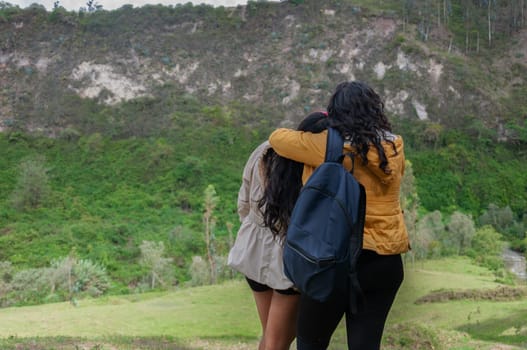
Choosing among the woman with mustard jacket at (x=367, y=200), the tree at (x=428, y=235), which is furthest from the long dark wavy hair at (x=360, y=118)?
the tree at (x=428, y=235)

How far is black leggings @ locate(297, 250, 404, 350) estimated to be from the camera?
2053 millimetres

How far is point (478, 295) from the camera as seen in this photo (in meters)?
11.4

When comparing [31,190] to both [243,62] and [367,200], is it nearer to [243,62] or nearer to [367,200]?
[243,62]

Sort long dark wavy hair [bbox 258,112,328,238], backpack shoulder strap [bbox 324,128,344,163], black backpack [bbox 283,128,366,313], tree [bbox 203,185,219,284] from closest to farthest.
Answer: black backpack [bbox 283,128,366,313], backpack shoulder strap [bbox 324,128,344,163], long dark wavy hair [bbox 258,112,328,238], tree [bbox 203,185,219,284]

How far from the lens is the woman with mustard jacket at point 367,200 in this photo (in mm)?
2051

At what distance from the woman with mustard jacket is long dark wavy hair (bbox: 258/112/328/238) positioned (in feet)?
0.36

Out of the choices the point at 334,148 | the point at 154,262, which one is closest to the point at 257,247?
the point at 334,148

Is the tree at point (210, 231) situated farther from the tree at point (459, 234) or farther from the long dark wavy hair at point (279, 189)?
the long dark wavy hair at point (279, 189)

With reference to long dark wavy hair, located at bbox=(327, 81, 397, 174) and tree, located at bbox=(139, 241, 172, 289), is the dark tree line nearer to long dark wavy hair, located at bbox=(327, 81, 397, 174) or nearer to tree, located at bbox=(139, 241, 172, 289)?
tree, located at bbox=(139, 241, 172, 289)

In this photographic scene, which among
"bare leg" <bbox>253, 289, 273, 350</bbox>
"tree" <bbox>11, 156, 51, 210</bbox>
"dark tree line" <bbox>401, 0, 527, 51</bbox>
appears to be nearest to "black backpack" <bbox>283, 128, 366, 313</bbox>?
"bare leg" <bbox>253, 289, 273, 350</bbox>

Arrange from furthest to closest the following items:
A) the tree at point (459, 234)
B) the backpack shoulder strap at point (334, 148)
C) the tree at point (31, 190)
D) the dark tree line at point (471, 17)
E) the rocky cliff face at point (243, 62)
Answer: the dark tree line at point (471, 17) < the rocky cliff face at point (243, 62) < the tree at point (31, 190) < the tree at point (459, 234) < the backpack shoulder strap at point (334, 148)

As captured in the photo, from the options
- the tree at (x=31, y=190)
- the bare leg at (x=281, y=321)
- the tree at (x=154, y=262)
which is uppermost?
the bare leg at (x=281, y=321)

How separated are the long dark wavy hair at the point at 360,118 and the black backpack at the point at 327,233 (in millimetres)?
149

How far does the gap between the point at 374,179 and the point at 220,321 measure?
9507 mm
